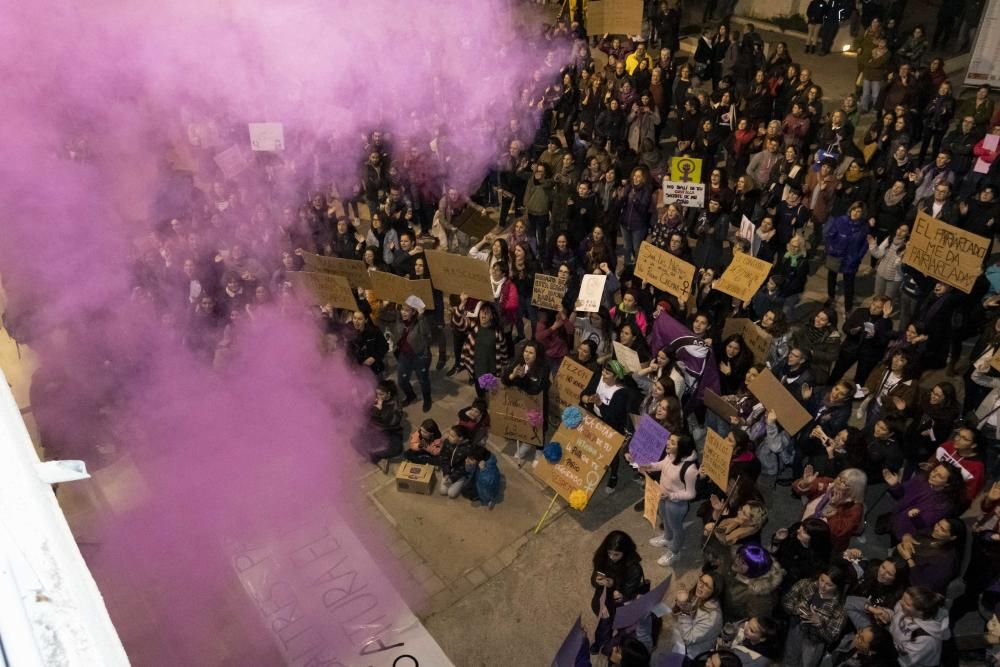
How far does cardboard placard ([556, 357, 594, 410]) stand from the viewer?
23.3 ft

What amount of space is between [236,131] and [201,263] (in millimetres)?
4150

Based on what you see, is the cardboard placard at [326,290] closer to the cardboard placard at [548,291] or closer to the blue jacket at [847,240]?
the cardboard placard at [548,291]

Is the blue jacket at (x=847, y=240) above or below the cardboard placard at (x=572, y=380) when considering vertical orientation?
A: above

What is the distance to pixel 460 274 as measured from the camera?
8.36 m

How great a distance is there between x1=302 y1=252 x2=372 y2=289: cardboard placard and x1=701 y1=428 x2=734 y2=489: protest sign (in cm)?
443

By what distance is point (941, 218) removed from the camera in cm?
807

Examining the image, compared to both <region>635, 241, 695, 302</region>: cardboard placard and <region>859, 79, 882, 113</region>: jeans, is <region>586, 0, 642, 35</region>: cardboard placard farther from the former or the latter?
<region>635, 241, 695, 302</region>: cardboard placard

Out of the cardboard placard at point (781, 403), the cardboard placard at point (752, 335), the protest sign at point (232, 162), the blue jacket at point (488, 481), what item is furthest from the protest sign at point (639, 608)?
the protest sign at point (232, 162)

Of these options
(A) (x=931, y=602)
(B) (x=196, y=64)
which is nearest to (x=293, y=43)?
(B) (x=196, y=64)

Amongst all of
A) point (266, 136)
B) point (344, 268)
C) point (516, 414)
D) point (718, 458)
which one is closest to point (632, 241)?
point (516, 414)

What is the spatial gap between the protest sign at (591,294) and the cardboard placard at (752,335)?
4.19 feet

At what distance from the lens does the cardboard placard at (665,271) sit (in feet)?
25.4

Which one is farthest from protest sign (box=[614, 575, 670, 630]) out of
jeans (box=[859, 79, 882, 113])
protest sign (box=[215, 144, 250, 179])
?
jeans (box=[859, 79, 882, 113])

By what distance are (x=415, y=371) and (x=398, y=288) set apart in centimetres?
95
